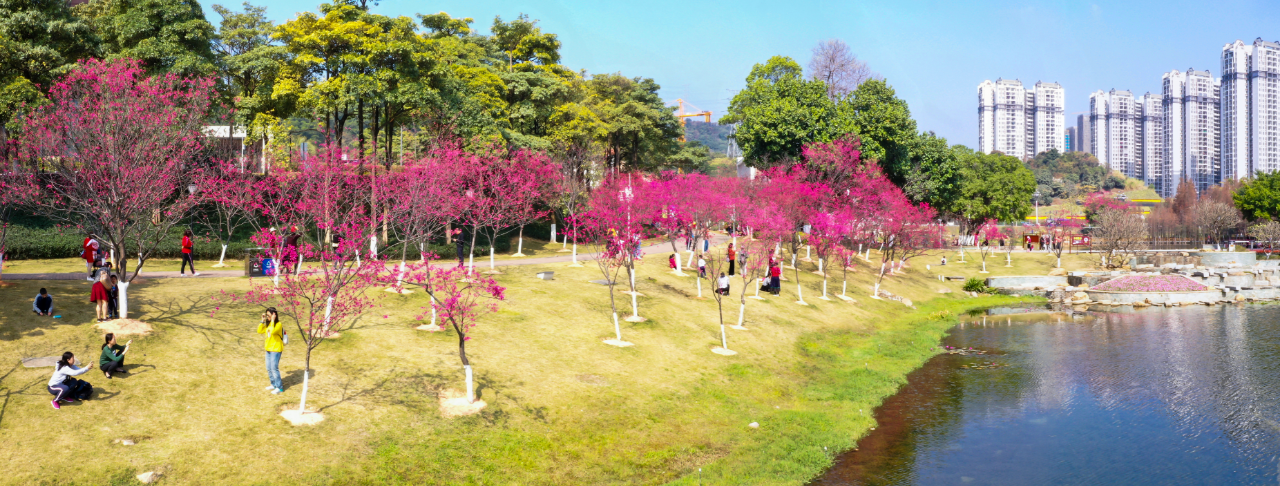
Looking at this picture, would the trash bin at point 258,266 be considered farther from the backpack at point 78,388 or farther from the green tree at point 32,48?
the green tree at point 32,48

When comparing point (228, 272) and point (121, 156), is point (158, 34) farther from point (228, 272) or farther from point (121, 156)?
point (121, 156)

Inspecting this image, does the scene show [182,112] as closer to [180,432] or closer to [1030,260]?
[180,432]

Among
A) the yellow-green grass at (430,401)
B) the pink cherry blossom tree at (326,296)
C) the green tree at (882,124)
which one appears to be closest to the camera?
the yellow-green grass at (430,401)

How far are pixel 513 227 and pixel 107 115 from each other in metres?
37.5

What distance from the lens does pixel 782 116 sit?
65.9m

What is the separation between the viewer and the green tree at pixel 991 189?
3520 inches

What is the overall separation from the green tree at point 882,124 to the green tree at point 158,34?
49.9 m

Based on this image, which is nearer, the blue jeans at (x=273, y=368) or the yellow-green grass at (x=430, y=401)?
the yellow-green grass at (x=430, y=401)

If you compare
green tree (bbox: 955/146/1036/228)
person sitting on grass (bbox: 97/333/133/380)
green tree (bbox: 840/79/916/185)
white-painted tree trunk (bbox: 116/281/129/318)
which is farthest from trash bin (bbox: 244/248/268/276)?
green tree (bbox: 955/146/1036/228)

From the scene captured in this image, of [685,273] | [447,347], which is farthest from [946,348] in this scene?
[447,347]

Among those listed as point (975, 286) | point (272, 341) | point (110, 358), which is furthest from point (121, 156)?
point (975, 286)

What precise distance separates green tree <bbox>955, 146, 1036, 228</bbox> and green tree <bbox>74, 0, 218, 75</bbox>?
72.3 metres

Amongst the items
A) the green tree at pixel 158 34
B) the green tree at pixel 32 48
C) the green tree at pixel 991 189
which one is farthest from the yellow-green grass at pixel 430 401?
the green tree at pixel 991 189

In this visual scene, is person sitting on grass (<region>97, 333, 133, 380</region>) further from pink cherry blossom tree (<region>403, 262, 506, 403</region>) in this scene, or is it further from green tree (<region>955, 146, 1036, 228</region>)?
green tree (<region>955, 146, 1036, 228</region>)
